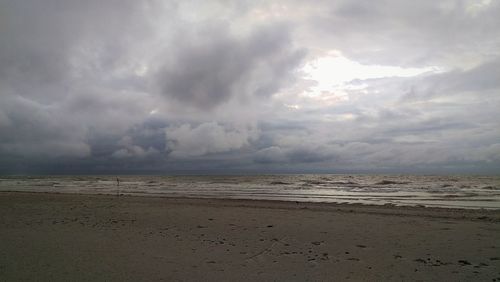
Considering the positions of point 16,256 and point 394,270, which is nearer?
point 394,270

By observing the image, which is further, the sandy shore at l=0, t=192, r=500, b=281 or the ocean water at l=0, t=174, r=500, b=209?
the ocean water at l=0, t=174, r=500, b=209

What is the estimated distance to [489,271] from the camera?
7.45m

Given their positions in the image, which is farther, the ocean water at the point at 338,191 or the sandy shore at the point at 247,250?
the ocean water at the point at 338,191

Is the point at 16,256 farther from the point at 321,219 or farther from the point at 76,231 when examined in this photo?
the point at 321,219

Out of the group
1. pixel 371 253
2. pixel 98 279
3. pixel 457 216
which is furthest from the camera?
pixel 457 216

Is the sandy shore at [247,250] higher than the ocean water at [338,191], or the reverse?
the sandy shore at [247,250]

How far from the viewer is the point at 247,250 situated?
9.20 m

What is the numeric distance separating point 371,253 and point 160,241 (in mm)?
6911

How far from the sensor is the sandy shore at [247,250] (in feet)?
23.2

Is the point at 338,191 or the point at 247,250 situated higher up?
the point at 247,250

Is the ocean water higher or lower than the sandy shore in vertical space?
lower

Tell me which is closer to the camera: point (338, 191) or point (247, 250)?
point (247, 250)

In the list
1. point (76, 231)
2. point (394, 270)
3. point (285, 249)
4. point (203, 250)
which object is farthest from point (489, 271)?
point (76, 231)

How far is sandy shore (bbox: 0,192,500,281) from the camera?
706 centimetres
